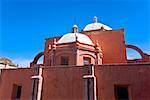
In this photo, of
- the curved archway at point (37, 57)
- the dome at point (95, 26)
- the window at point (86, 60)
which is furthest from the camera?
the dome at point (95, 26)

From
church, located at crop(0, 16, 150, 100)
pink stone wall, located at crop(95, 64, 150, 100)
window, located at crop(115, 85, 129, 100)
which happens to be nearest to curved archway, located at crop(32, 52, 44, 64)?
church, located at crop(0, 16, 150, 100)

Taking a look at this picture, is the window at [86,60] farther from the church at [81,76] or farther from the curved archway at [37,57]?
the curved archway at [37,57]

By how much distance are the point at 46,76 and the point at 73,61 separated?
3.35 meters

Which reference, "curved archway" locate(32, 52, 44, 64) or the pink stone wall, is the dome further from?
the pink stone wall

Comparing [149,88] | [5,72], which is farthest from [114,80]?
[5,72]

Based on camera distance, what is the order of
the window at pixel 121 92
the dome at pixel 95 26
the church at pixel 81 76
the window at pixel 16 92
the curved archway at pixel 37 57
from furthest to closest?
the dome at pixel 95 26 < the curved archway at pixel 37 57 < the window at pixel 16 92 < the window at pixel 121 92 < the church at pixel 81 76

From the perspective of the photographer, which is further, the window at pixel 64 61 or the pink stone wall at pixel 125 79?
the window at pixel 64 61

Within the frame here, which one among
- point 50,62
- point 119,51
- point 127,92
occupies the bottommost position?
point 127,92

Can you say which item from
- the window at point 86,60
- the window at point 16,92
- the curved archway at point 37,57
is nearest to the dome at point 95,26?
the window at point 86,60

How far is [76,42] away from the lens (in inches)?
698

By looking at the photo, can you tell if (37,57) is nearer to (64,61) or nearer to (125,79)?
(64,61)

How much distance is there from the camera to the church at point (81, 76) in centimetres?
1309

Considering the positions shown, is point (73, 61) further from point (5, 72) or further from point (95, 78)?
point (5, 72)

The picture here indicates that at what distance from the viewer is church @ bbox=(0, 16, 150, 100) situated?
43.0ft
